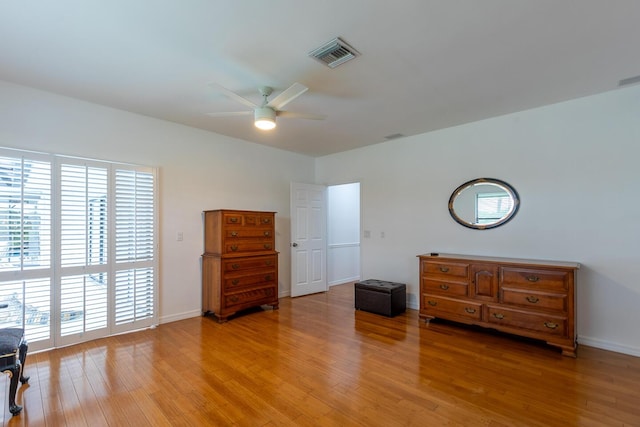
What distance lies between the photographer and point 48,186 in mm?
3166

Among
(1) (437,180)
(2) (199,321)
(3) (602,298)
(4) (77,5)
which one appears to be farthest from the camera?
(1) (437,180)

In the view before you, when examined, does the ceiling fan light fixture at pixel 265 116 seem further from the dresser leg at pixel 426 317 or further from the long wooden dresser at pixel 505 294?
the dresser leg at pixel 426 317

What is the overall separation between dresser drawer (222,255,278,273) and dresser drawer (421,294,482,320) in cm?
224

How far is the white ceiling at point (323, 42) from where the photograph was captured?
77.5 inches

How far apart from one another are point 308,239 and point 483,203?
2.93 m

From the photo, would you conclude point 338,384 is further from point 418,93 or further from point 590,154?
point 590,154

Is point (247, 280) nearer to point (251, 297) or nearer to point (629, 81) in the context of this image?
point (251, 297)

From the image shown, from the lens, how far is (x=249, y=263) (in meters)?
4.39

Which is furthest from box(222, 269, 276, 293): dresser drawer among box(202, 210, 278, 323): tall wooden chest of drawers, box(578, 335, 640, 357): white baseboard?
box(578, 335, 640, 357): white baseboard

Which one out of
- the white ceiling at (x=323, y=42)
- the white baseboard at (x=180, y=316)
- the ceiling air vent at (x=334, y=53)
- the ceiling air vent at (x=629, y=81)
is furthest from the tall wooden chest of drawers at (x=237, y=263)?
the ceiling air vent at (x=629, y=81)

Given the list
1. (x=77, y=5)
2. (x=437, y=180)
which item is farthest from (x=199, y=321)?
(x=437, y=180)

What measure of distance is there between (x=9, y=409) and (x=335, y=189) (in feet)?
18.4

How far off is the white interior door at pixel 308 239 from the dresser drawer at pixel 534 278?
10.3 feet

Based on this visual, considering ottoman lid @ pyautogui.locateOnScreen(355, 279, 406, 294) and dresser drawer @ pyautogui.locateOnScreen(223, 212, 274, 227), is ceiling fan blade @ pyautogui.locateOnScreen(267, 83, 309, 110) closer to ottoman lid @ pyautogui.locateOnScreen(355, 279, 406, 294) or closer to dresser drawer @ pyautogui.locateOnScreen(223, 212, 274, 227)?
dresser drawer @ pyautogui.locateOnScreen(223, 212, 274, 227)
